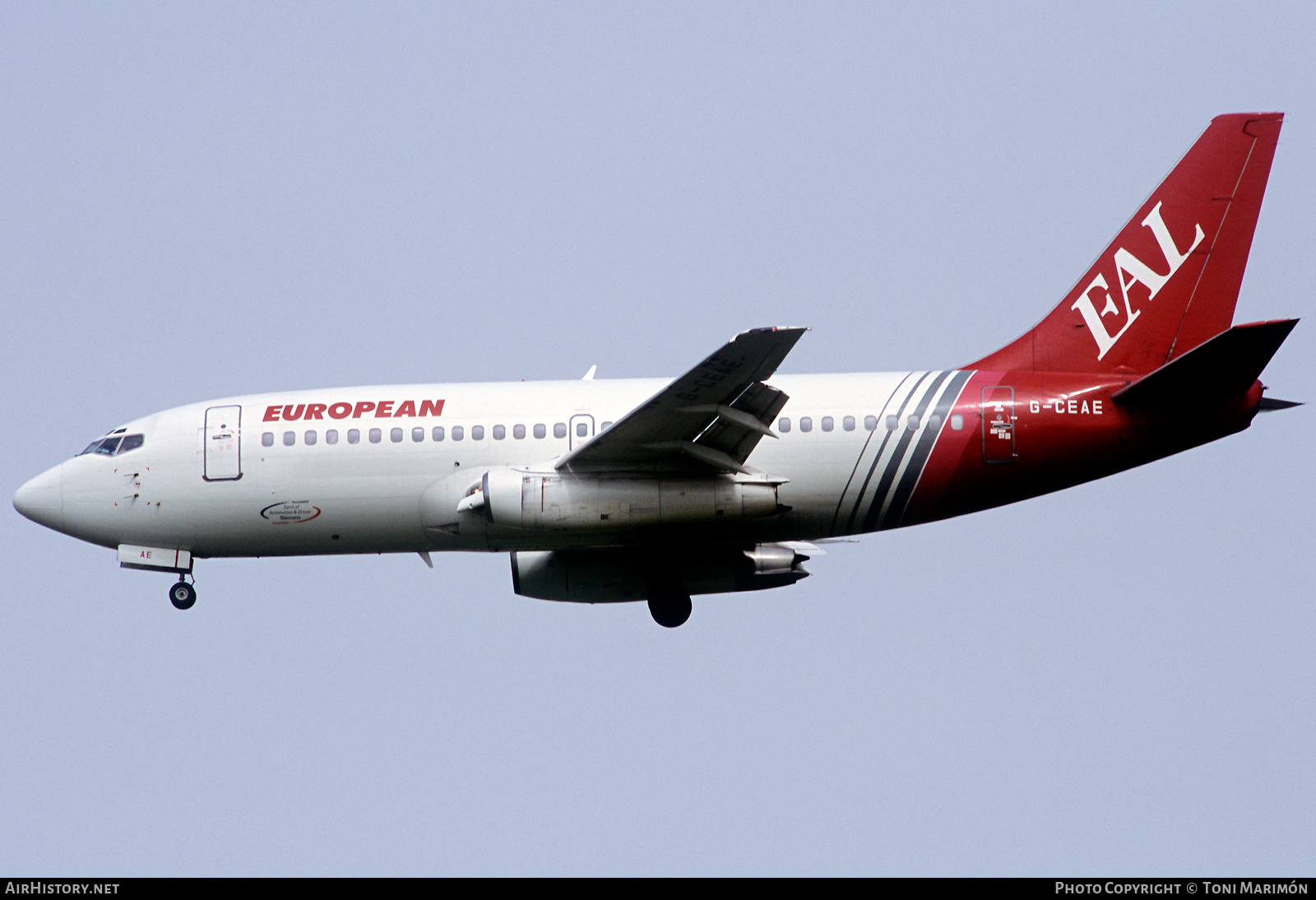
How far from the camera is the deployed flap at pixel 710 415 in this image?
22.6 m

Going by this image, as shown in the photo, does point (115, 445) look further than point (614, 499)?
Yes

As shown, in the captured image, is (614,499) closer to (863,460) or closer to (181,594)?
(863,460)

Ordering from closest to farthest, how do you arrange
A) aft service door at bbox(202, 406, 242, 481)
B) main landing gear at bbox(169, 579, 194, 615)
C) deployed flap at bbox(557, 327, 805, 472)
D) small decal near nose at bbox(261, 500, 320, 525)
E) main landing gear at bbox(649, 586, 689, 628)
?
deployed flap at bbox(557, 327, 805, 472) < small decal near nose at bbox(261, 500, 320, 525) < aft service door at bbox(202, 406, 242, 481) < main landing gear at bbox(169, 579, 194, 615) < main landing gear at bbox(649, 586, 689, 628)

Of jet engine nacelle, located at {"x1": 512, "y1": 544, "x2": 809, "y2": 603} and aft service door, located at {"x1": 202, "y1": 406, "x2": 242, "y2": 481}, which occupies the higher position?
aft service door, located at {"x1": 202, "y1": 406, "x2": 242, "y2": 481}

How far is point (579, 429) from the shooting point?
26312mm

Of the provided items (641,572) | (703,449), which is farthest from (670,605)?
(703,449)

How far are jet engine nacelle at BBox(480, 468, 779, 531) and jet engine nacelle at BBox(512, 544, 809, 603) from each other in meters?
3.17

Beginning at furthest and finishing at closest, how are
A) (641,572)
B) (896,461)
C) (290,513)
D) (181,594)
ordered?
(641,572), (181,594), (290,513), (896,461)

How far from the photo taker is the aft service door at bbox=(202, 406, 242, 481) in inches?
1055

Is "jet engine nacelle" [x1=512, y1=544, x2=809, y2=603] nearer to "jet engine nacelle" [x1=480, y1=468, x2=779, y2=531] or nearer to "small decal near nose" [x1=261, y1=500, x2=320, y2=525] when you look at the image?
"jet engine nacelle" [x1=480, y1=468, x2=779, y2=531]

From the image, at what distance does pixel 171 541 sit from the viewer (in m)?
27.2

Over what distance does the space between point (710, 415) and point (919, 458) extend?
398 centimetres

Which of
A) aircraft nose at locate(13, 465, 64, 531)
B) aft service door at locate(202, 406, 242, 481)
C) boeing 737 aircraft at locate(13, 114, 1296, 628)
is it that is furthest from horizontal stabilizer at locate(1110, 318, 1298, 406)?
aircraft nose at locate(13, 465, 64, 531)
